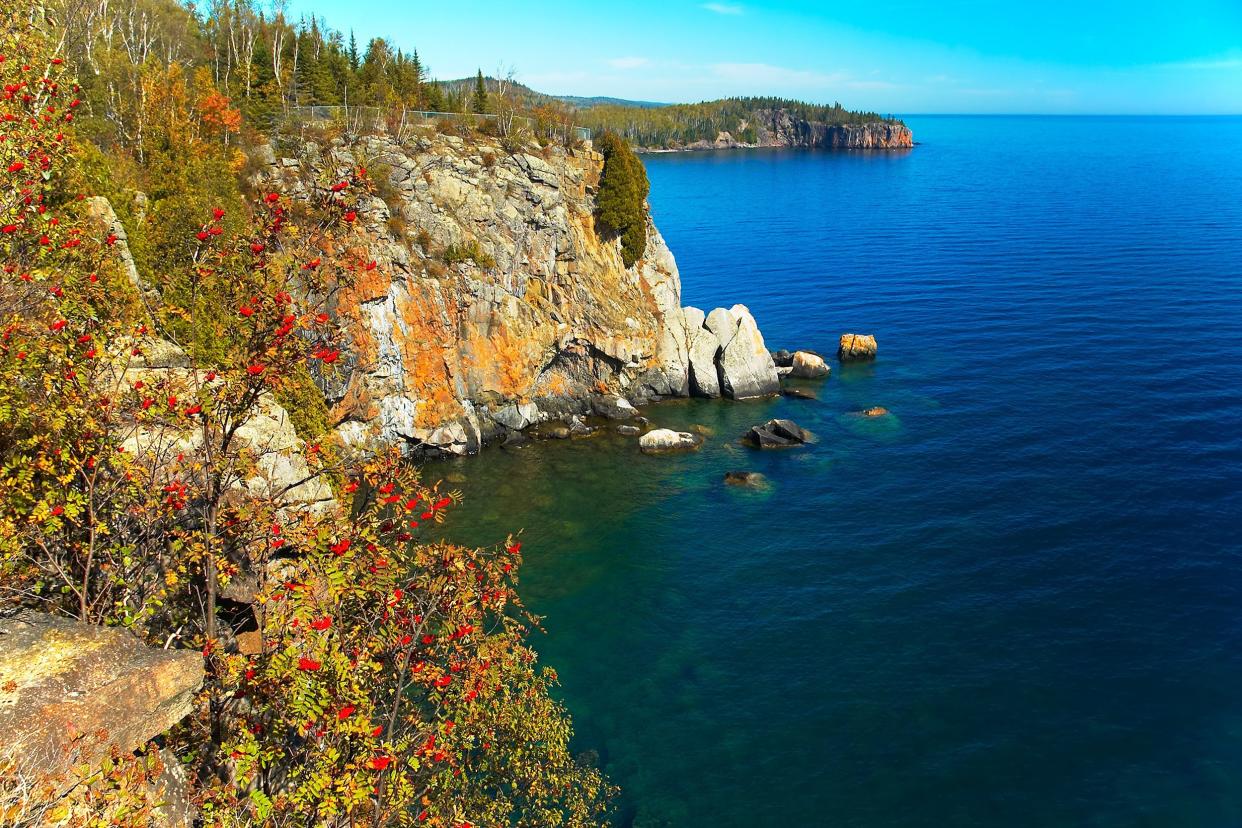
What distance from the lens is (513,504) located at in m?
54.7

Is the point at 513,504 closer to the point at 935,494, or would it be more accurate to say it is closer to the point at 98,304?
the point at 935,494

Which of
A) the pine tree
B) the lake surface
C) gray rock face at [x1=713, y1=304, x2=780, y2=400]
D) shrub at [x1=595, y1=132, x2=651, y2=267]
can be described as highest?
the pine tree

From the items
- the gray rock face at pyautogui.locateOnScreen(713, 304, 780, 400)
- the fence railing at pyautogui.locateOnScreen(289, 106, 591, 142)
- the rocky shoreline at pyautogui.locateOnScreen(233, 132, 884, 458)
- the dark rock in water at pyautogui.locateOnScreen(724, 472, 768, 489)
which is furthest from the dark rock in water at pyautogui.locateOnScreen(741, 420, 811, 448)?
the fence railing at pyautogui.locateOnScreen(289, 106, 591, 142)

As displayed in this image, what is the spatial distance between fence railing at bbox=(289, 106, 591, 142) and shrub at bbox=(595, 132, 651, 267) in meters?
11.0

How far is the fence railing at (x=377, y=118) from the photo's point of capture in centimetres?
6725

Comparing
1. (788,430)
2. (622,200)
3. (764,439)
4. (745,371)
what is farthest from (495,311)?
→ (788,430)

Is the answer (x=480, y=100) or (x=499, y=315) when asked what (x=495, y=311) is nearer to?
(x=499, y=315)

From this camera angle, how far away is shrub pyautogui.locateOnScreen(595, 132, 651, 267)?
2977 inches

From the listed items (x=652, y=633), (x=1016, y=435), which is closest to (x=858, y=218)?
(x=1016, y=435)

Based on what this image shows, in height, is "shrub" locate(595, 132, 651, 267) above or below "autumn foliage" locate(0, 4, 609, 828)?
above

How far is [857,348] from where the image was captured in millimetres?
80250

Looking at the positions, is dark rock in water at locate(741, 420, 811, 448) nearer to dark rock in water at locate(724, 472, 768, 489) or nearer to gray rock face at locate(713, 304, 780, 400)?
dark rock in water at locate(724, 472, 768, 489)

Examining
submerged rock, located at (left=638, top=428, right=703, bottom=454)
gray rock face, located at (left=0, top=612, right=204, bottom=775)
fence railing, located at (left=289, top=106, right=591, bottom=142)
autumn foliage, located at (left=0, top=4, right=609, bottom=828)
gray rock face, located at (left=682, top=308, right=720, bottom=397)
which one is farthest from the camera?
gray rock face, located at (left=682, top=308, right=720, bottom=397)

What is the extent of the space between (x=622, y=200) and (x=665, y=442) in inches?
1027
